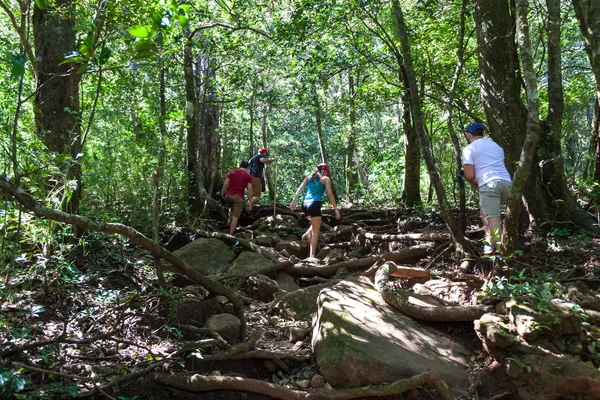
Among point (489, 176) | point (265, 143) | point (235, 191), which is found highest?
point (265, 143)

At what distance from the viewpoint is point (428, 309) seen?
432cm

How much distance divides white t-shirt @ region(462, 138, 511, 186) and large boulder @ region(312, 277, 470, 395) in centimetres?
221

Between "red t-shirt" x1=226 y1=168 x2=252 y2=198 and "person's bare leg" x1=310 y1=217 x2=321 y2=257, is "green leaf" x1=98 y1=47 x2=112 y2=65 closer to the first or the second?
"person's bare leg" x1=310 y1=217 x2=321 y2=257

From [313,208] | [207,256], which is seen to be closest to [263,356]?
[207,256]

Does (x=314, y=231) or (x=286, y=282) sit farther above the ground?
(x=314, y=231)

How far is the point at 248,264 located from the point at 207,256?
0.99 meters

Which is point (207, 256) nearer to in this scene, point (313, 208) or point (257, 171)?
point (313, 208)

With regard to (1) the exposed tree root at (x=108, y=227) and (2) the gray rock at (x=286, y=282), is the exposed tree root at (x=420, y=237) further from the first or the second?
(1) the exposed tree root at (x=108, y=227)

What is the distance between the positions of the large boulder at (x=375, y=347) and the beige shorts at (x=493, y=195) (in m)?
1.98

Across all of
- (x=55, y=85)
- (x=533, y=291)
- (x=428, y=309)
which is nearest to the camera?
(x=533, y=291)

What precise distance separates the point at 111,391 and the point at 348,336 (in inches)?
75.9

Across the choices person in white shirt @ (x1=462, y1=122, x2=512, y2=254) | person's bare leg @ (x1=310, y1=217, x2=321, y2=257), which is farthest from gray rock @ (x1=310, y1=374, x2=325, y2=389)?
person's bare leg @ (x1=310, y1=217, x2=321, y2=257)

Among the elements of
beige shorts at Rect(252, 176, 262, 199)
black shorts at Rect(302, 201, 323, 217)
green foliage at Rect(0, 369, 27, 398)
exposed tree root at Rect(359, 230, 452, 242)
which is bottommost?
green foliage at Rect(0, 369, 27, 398)

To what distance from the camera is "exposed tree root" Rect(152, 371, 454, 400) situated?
3328mm
